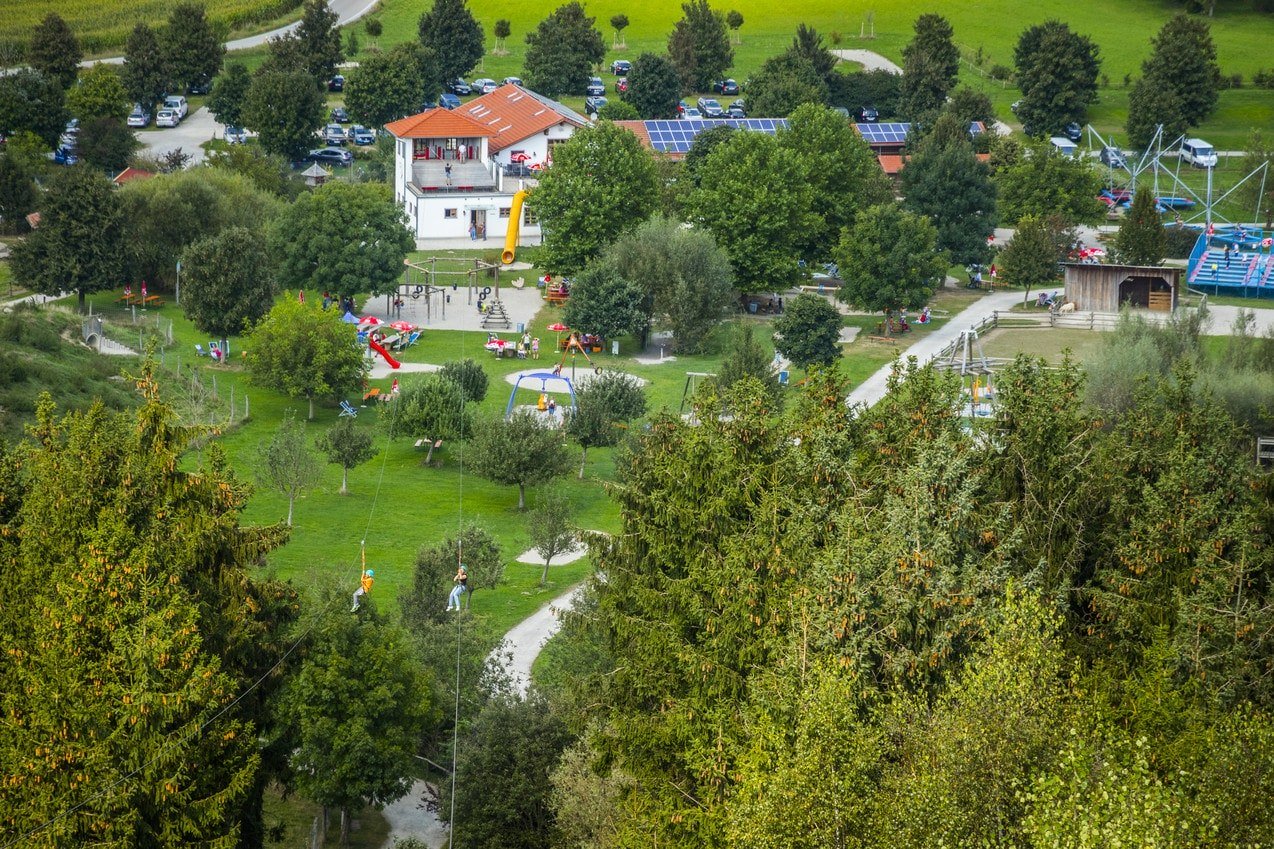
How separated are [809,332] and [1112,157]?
47402mm

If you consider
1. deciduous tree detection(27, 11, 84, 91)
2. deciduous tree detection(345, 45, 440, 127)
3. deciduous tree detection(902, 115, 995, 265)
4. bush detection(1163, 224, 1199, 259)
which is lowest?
bush detection(1163, 224, 1199, 259)

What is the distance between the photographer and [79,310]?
7425 cm

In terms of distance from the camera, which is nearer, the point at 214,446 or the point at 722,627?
the point at 722,627

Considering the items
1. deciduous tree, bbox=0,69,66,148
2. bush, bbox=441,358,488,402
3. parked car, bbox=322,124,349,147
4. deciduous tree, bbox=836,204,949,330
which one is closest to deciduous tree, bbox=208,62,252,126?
parked car, bbox=322,124,349,147

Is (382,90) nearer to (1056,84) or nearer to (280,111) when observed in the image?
(280,111)

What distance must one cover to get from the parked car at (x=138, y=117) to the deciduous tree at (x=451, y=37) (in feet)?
68.2

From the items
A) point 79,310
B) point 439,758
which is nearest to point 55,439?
point 439,758

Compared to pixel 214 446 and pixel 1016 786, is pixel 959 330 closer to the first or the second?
pixel 214 446

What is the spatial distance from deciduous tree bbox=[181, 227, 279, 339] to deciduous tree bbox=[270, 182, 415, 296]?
516 cm

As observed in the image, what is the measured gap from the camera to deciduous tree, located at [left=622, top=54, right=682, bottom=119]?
116 m

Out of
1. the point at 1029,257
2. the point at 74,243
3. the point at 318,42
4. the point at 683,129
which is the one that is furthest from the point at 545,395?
the point at 318,42

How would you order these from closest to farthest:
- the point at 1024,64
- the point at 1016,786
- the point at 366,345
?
1. the point at 1016,786
2. the point at 366,345
3. the point at 1024,64

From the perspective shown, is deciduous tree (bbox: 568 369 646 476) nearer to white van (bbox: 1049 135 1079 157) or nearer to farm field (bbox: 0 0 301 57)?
white van (bbox: 1049 135 1079 157)

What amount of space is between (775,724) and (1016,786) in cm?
469
